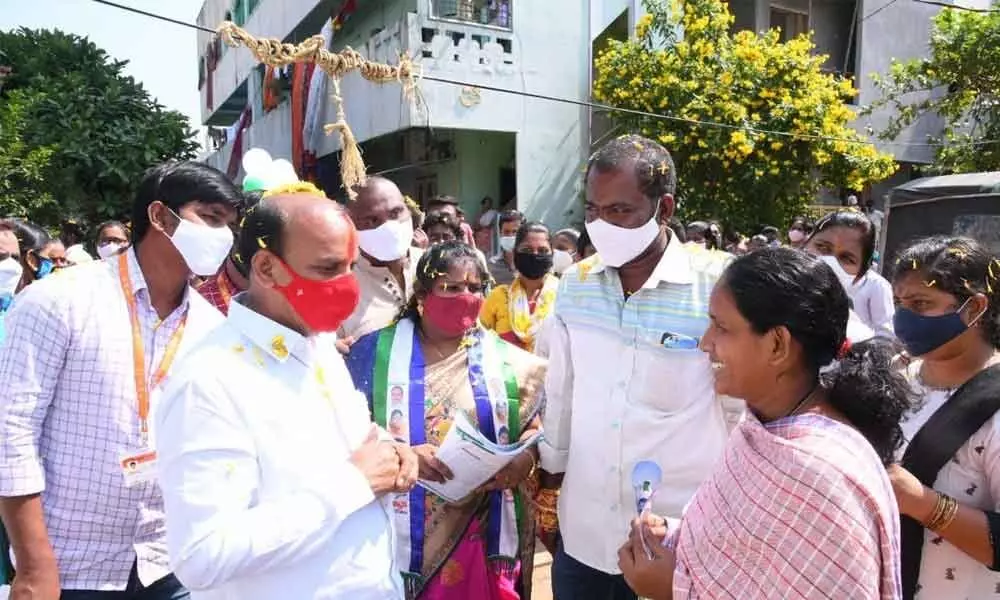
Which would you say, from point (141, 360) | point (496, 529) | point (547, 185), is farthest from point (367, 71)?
point (547, 185)

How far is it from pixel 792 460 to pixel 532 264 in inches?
135

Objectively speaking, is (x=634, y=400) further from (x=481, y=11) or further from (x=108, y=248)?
(x=481, y=11)

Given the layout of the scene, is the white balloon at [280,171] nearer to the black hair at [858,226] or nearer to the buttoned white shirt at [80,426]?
the buttoned white shirt at [80,426]

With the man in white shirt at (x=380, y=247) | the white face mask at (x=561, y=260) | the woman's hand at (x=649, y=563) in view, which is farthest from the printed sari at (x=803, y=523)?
the white face mask at (x=561, y=260)

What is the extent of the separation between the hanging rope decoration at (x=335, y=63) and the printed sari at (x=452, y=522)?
103 centimetres

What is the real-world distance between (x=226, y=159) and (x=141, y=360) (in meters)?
22.8

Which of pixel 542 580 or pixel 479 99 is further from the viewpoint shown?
pixel 479 99

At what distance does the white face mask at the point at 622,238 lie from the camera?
2.18m

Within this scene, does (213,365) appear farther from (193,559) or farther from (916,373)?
(916,373)

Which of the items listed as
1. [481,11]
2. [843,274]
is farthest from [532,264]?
[481,11]

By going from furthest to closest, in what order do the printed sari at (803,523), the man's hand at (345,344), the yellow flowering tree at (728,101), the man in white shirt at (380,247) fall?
the yellow flowering tree at (728,101), the man in white shirt at (380,247), the man's hand at (345,344), the printed sari at (803,523)

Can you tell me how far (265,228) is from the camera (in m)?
1.55

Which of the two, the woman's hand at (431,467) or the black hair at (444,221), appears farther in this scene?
the black hair at (444,221)

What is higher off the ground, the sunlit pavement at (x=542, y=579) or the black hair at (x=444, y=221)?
the black hair at (x=444, y=221)
